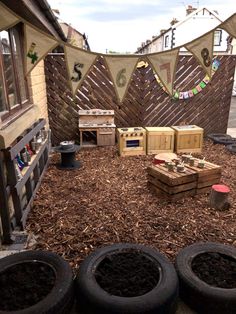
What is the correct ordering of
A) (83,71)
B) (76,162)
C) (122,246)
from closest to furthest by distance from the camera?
(122,246) → (83,71) → (76,162)

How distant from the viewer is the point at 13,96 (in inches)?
146

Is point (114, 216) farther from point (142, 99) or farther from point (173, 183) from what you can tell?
point (142, 99)

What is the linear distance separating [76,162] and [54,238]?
2537 mm

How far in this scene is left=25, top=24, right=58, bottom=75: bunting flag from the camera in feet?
8.05

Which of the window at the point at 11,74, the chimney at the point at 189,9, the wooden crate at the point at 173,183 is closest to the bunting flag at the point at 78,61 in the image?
the window at the point at 11,74

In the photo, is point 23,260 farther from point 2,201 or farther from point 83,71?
point 83,71

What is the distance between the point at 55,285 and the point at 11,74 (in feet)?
9.60

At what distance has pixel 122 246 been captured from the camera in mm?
2385

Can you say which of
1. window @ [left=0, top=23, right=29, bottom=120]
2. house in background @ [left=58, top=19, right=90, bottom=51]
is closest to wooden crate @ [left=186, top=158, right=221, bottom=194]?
window @ [left=0, top=23, right=29, bottom=120]

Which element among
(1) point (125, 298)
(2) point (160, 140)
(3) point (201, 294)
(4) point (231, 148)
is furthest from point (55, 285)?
(4) point (231, 148)

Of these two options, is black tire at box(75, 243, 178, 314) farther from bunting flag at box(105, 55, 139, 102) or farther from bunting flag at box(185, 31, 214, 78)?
bunting flag at box(185, 31, 214, 78)

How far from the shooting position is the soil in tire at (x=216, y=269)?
6.59ft

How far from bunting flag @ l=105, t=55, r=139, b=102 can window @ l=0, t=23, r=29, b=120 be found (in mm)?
1320

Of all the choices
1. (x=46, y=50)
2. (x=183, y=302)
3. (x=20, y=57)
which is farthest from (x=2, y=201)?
(x=20, y=57)
